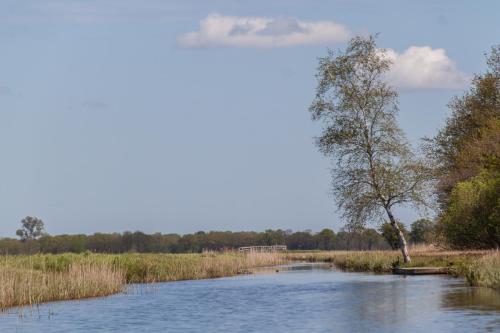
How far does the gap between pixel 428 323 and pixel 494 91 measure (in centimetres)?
5122

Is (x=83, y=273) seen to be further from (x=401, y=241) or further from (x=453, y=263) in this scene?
(x=401, y=241)

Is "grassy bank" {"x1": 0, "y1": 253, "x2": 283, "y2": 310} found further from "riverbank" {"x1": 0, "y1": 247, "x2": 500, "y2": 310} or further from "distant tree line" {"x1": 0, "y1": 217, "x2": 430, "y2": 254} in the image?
"distant tree line" {"x1": 0, "y1": 217, "x2": 430, "y2": 254}

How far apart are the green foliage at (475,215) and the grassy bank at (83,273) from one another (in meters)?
16.9

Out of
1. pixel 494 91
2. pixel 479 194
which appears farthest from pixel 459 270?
pixel 494 91

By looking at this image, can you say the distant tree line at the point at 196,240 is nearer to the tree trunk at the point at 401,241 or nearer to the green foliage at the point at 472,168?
the green foliage at the point at 472,168

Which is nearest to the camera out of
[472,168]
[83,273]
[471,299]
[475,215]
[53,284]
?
[471,299]

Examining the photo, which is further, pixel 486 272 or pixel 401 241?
pixel 401 241

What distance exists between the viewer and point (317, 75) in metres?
60.9

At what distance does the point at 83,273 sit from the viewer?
43.9 m

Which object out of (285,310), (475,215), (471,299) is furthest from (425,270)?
(285,310)

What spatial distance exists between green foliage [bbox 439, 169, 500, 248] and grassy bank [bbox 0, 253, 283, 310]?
55.4 feet

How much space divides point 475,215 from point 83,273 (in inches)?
998

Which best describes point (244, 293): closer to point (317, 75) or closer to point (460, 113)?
point (317, 75)

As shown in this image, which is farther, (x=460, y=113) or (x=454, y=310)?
(x=460, y=113)
